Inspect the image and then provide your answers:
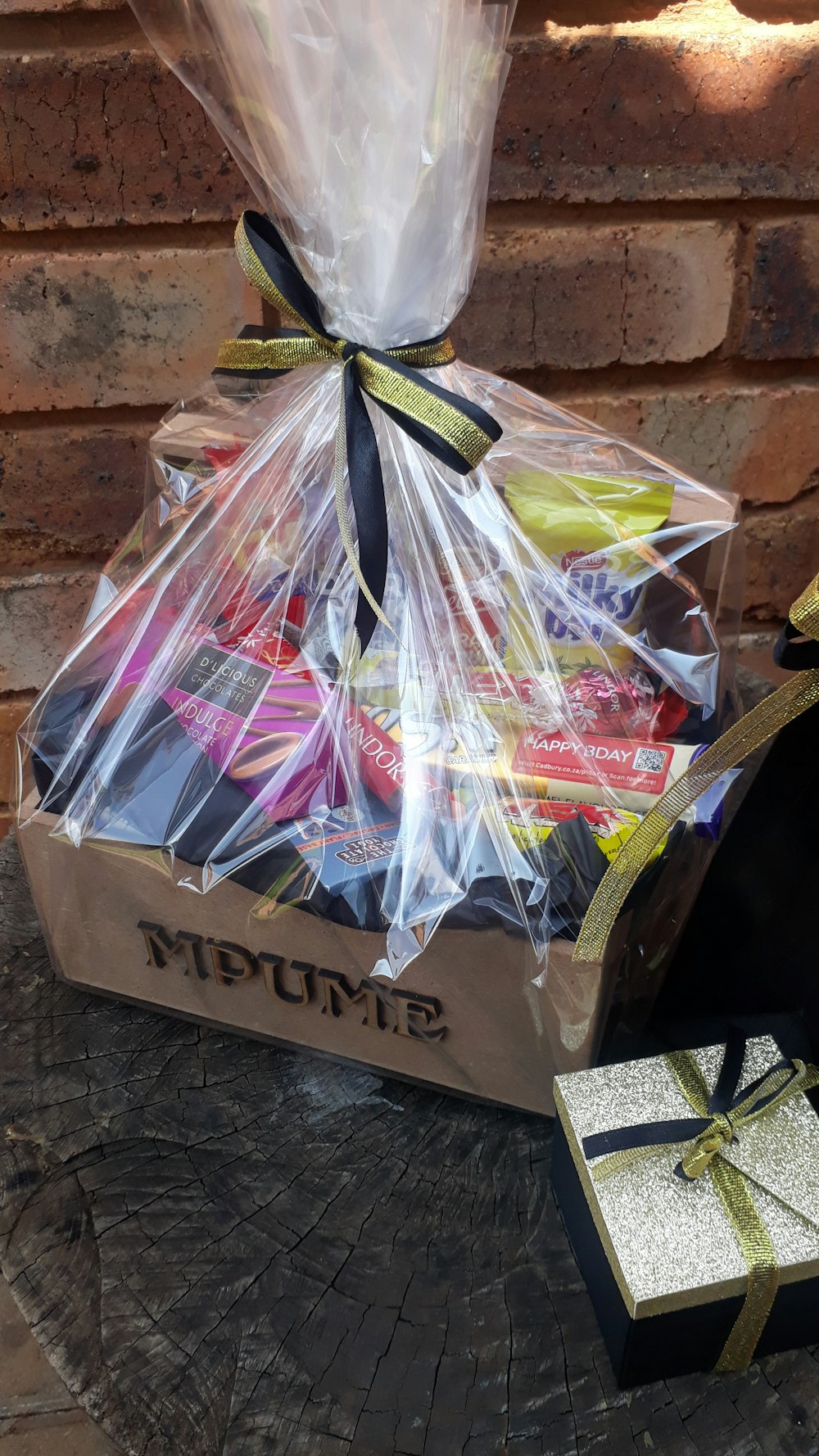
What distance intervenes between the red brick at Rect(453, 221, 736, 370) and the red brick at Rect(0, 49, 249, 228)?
0.27m

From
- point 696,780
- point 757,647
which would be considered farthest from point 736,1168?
point 757,647

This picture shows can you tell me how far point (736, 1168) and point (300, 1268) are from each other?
0.25m

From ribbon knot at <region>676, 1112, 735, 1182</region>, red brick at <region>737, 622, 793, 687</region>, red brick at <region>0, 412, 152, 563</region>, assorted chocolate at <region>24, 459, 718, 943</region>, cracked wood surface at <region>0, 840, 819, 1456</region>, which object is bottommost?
cracked wood surface at <region>0, 840, 819, 1456</region>

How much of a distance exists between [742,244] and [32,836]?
0.89 meters

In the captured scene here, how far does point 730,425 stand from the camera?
1.10m

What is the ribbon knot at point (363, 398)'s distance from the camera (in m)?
0.61

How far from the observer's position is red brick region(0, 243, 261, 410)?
989 millimetres

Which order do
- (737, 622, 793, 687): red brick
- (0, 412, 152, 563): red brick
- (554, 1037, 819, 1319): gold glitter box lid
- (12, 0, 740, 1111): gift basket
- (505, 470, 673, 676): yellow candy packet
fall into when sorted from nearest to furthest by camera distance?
(554, 1037, 819, 1319): gold glitter box lid
(12, 0, 740, 1111): gift basket
(505, 470, 673, 676): yellow candy packet
(0, 412, 152, 563): red brick
(737, 622, 793, 687): red brick

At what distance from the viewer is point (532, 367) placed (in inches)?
41.6

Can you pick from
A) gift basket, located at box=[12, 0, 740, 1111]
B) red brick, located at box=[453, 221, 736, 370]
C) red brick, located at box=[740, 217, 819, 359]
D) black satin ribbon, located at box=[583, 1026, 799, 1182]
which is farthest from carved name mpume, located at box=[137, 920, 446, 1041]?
red brick, located at box=[740, 217, 819, 359]

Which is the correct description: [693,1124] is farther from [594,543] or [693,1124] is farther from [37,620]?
[37,620]

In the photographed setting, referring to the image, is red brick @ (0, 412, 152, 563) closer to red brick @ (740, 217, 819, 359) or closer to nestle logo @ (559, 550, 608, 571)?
nestle logo @ (559, 550, 608, 571)

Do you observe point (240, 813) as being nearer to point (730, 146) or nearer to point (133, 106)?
point (133, 106)

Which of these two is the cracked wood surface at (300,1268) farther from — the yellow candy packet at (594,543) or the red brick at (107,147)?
the red brick at (107,147)
